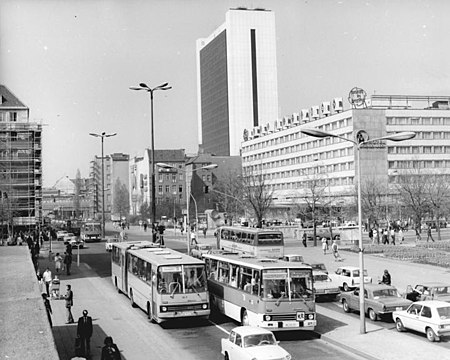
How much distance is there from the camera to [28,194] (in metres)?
73.6

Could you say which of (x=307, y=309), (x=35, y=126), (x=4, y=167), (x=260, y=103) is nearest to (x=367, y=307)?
(x=307, y=309)

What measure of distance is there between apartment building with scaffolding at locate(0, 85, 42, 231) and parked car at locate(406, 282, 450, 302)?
51.6 m

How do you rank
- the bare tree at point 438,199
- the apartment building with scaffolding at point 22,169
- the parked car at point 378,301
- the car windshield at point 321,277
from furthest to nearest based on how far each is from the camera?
the apartment building with scaffolding at point 22,169, the bare tree at point 438,199, the car windshield at point 321,277, the parked car at point 378,301

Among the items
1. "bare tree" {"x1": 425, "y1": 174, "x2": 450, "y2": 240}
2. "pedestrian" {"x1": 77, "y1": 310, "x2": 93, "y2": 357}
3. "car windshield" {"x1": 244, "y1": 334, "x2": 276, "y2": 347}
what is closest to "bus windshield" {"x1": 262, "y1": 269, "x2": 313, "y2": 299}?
"car windshield" {"x1": 244, "y1": 334, "x2": 276, "y2": 347}

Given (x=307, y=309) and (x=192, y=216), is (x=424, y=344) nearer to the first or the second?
Answer: (x=307, y=309)

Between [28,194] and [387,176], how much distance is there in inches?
2246

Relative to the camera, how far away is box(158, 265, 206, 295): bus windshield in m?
21.5

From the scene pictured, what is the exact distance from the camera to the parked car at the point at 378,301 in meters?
22.2

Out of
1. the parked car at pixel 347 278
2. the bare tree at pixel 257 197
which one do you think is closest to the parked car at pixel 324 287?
the parked car at pixel 347 278

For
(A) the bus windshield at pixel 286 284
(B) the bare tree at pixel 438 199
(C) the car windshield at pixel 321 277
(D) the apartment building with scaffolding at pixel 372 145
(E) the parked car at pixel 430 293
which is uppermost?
(D) the apartment building with scaffolding at pixel 372 145

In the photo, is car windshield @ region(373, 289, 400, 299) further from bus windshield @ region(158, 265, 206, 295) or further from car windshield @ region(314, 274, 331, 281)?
bus windshield @ region(158, 265, 206, 295)

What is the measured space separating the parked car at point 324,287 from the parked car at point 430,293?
12.1 ft

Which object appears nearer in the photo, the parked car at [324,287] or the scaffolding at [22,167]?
the parked car at [324,287]

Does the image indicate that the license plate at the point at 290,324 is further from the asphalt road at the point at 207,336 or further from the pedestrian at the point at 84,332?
the pedestrian at the point at 84,332
